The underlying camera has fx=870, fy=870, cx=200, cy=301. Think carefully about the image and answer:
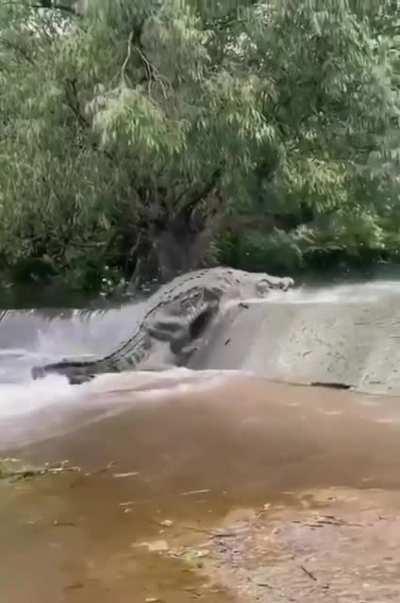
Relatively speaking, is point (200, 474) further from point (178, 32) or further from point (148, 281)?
point (148, 281)

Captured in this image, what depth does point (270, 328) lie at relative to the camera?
9.09 metres

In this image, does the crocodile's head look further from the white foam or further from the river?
the white foam

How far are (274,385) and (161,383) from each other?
1095 mm

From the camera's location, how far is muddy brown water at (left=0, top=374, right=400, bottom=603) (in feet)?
11.8

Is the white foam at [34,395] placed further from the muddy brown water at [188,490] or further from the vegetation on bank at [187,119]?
the vegetation on bank at [187,119]

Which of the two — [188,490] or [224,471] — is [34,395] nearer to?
[224,471]

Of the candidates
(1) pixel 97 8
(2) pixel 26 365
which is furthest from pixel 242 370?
(1) pixel 97 8

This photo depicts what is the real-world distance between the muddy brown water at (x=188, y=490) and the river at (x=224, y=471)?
1 centimetres

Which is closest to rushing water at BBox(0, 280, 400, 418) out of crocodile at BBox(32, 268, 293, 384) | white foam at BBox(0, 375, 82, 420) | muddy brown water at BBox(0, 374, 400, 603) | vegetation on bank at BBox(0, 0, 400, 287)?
white foam at BBox(0, 375, 82, 420)

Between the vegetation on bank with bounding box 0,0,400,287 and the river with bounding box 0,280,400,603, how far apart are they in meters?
2.39

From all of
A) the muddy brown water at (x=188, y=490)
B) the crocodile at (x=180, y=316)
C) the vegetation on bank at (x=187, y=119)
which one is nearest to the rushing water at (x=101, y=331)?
the crocodile at (x=180, y=316)

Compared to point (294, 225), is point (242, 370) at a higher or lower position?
lower

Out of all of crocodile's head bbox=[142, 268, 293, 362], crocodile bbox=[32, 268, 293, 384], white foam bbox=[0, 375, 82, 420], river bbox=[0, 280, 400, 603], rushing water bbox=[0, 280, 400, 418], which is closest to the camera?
river bbox=[0, 280, 400, 603]

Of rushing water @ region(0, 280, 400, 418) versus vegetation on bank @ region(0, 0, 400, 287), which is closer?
rushing water @ region(0, 280, 400, 418)
